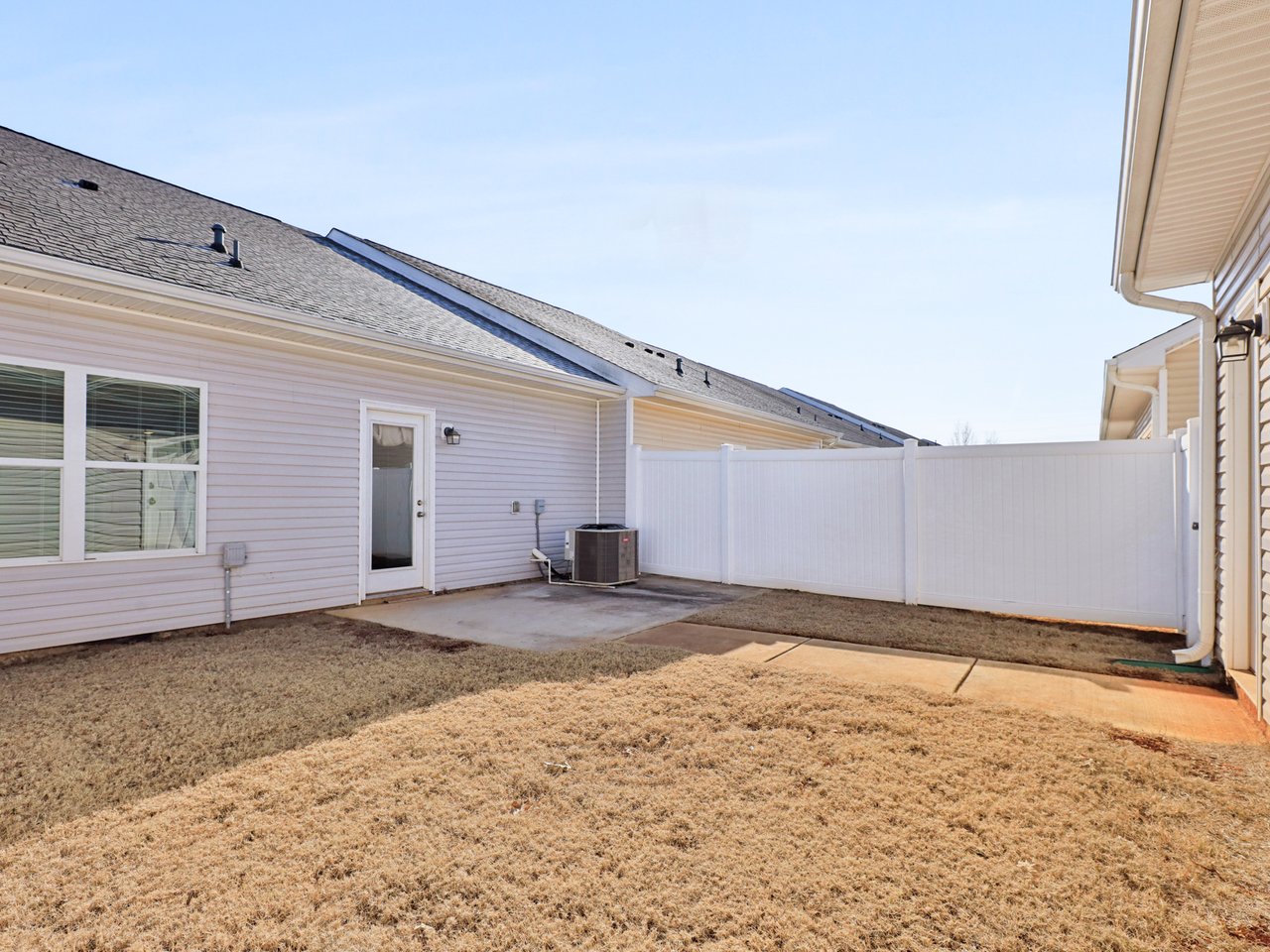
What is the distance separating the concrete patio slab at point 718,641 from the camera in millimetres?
5027

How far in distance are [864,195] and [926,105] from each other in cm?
153

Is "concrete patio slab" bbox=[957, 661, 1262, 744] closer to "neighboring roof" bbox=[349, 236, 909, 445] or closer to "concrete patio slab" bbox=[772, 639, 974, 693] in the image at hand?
"concrete patio slab" bbox=[772, 639, 974, 693]

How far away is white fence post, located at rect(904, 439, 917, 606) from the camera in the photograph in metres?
6.94

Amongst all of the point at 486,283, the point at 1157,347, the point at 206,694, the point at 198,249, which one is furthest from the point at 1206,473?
the point at 486,283

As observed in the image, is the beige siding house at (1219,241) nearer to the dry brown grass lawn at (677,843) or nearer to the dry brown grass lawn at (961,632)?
the dry brown grass lawn at (961,632)

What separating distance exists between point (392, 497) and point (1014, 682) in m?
6.36

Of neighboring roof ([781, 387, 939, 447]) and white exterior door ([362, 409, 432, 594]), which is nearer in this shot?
white exterior door ([362, 409, 432, 594])

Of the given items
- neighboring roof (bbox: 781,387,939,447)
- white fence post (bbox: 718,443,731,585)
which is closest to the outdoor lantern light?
white fence post (bbox: 718,443,731,585)

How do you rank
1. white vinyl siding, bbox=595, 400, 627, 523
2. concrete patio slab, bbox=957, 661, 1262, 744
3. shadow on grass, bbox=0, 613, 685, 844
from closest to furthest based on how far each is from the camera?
shadow on grass, bbox=0, 613, 685, 844, concrete patio slab, bbox=957, 661, 1262, 744, white vinyl siding, bbox=595, 400, 627, 523

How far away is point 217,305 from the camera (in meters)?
5.53

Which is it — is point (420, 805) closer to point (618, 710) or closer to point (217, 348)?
point (618, 710)

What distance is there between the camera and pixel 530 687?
13.5 ft

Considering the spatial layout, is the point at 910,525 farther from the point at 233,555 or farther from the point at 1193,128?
the point at 233,555

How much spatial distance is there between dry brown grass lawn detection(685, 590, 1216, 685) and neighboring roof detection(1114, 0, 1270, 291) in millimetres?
2913
